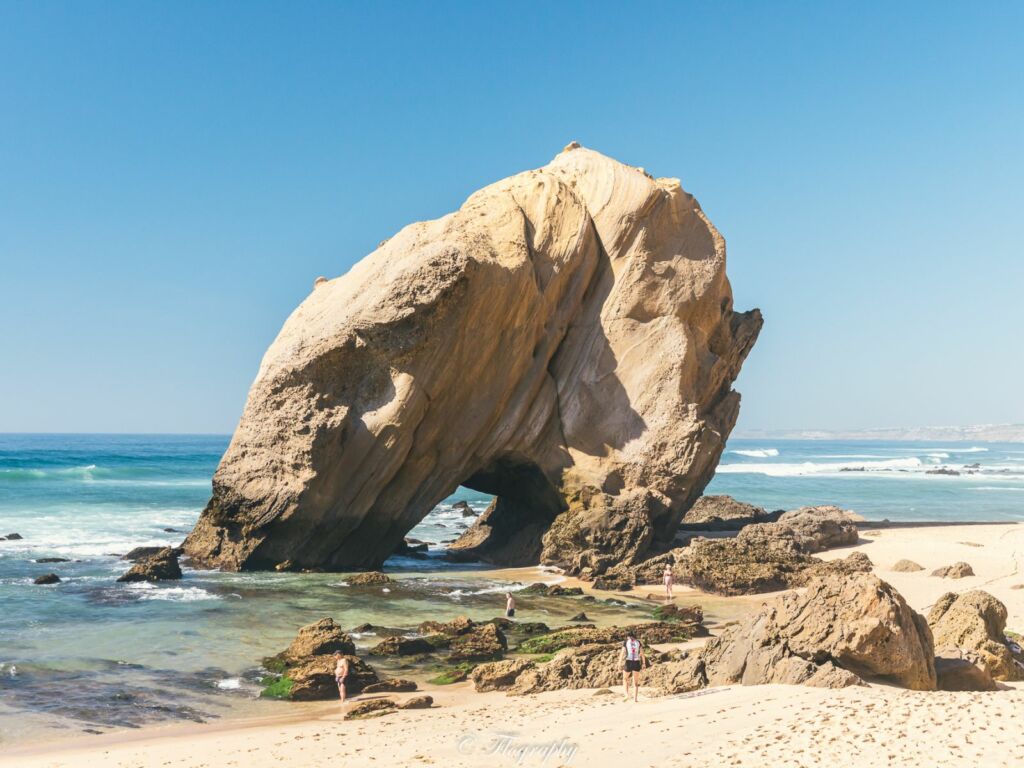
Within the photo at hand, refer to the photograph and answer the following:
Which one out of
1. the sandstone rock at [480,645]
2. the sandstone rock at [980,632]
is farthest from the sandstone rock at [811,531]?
the sandstone rock at [480,645]

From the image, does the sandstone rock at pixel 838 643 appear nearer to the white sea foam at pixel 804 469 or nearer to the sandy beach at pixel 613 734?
the sandy beach at pixel 613 734

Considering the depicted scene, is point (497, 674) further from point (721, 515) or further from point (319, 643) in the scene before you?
point (721, 515)

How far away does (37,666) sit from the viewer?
16.3m

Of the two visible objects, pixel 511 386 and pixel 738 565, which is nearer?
pixel 738 565

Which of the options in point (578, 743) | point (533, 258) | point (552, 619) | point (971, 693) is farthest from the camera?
point (533, 258)

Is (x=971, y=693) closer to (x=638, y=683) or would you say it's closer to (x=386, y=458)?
(x=638, y=683)

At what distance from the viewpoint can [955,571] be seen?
2473 centimetres

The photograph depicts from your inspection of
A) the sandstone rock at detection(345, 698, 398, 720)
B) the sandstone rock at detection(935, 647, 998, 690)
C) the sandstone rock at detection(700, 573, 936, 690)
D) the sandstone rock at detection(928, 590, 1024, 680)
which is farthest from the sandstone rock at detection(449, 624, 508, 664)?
the sandstone rock at detection(928, 590, 1024, 680)

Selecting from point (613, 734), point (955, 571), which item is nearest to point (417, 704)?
point (613, 734)

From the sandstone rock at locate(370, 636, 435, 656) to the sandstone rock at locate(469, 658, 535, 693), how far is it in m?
2.11

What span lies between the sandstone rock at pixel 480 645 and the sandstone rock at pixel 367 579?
7.07 m

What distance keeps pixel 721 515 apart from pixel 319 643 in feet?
85.2

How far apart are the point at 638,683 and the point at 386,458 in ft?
43.1

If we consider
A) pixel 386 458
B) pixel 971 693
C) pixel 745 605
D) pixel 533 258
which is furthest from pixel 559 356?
pixel 971 693
